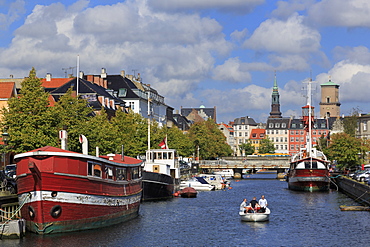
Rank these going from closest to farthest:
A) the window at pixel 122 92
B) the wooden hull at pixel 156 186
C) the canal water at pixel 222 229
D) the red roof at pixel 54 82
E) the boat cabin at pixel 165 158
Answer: the canal water at pixel 222 229, the wooden hull at pixel 156 186, the boat cabin at pixel 165 158, the red roof at pixel 54 82, the window at pixel 122 92

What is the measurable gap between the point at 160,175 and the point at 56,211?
3171 centimetres

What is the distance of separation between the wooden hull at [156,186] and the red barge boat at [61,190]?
23709 millimetres

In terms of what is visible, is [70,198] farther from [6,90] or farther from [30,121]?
[6,90]

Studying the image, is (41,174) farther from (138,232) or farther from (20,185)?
(138,232)

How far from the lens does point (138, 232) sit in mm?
45969

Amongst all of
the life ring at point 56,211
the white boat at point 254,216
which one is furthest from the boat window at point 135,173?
the life ring at point 56,211

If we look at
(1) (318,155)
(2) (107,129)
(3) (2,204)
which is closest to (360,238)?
(3) (2,204)

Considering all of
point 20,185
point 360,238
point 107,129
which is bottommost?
point 360,238

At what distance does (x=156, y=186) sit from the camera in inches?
2813

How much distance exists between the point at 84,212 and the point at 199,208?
25.7 m

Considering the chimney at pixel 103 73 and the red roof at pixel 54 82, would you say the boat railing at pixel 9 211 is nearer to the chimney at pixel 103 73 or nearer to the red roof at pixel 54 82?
the red roof at pixel 54 82

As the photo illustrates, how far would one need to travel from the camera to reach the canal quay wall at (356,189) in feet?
222

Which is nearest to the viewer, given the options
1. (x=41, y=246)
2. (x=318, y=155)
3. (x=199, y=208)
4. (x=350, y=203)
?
(x=41, y=246)

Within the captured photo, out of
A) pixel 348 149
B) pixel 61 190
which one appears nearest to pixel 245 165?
pixel 348 149
